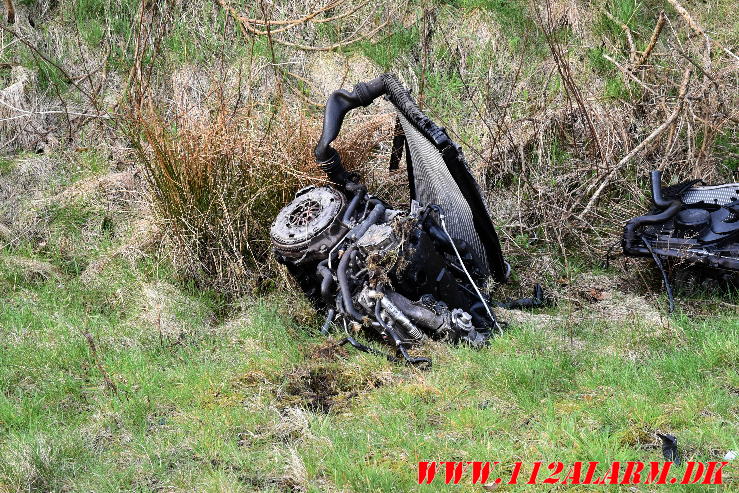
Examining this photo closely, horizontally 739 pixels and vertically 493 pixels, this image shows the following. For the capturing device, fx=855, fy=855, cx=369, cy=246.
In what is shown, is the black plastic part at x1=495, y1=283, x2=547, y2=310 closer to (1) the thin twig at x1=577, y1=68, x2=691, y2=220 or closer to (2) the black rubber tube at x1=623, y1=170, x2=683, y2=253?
(2) the black rubber tube at x1=623, y1=170, x2=683, y2=253

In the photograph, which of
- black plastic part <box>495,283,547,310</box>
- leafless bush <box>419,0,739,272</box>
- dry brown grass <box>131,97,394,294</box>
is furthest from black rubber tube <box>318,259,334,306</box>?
leafless bush <box>419,0,739,272</box>

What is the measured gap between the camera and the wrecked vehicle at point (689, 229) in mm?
5668

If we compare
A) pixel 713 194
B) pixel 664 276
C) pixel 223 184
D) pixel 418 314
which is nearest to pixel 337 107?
pixel 223 184

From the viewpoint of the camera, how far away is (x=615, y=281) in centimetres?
646

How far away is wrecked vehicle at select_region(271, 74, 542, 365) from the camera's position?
522 centimetres

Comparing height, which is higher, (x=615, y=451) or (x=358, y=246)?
(x=358, y=246)

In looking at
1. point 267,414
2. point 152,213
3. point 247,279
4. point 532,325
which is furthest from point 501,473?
point 152,213

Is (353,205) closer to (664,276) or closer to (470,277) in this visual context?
(470,277)

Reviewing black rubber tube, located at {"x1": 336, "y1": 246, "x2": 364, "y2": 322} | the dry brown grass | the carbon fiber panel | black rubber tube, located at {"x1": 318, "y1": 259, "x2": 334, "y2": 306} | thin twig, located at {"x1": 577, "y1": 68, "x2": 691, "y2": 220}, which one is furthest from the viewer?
thin twig, located at {"x1": 577, "y1": 68, "x2": 691, "y2": 220}

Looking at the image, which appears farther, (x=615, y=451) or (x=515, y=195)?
(x=515, y=195)

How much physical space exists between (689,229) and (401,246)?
6.99 ft

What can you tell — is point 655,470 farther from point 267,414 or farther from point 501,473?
point 267,414

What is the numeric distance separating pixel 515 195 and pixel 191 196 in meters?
2.88

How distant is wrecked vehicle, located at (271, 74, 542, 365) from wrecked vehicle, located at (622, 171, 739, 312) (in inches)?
34.0
